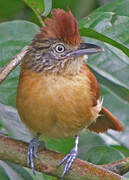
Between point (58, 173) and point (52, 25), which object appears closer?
point (58, 173)

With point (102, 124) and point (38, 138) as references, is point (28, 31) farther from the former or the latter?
point (102, 124)

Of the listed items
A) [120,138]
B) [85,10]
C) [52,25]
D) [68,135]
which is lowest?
[120,138]

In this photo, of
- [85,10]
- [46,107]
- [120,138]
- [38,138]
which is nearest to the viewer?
[46,107]

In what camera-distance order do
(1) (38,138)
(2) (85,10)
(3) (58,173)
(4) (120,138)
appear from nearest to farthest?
(3) (58,173)
(1) (38,138)
(4) (120,138)
(2) (85,10)

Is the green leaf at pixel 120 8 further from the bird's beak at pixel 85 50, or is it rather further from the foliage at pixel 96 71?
the bird's beak at pixel 85 50

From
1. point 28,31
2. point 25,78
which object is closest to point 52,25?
point 28,31

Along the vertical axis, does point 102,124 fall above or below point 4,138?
below
